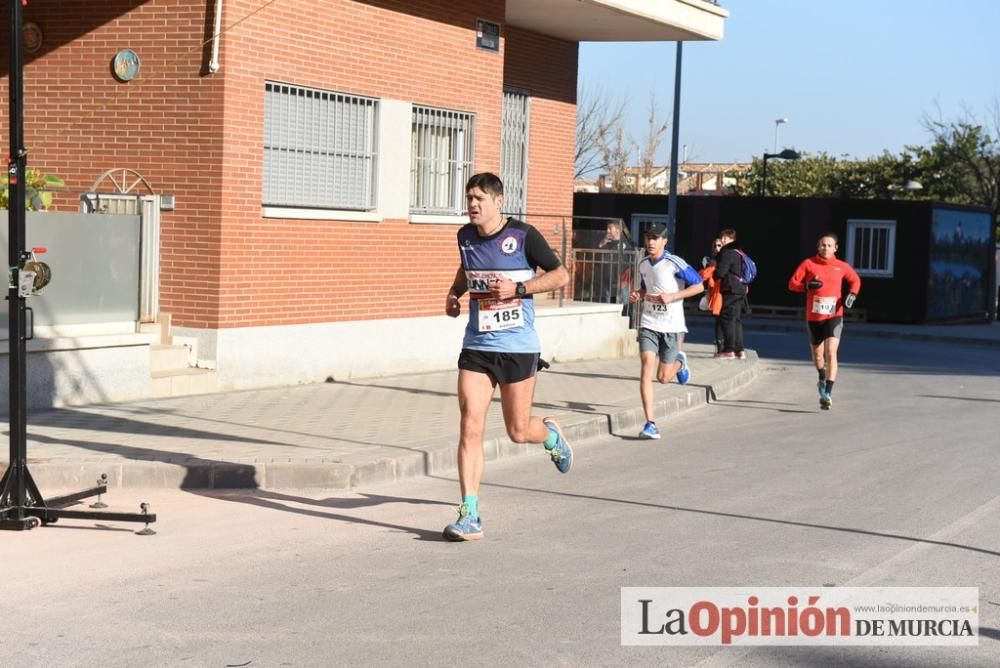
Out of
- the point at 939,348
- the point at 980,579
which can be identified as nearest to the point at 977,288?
the point at 939,348

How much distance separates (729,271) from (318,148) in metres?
7.86

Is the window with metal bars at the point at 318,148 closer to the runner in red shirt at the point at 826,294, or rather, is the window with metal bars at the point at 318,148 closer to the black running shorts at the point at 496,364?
the runner in red shirt at the point at 826,294

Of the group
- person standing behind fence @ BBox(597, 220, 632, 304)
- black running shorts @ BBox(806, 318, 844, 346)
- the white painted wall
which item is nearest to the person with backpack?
person standing behind fence @ BBox(597, 220, 632, 304)

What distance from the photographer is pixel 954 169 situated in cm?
5806

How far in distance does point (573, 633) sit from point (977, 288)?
34755mm

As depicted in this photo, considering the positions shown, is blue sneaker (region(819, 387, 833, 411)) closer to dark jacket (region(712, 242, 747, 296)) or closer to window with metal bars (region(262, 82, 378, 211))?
window with metal bars (region(262, 82, 378, 211))

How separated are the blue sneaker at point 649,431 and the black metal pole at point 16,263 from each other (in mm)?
6343

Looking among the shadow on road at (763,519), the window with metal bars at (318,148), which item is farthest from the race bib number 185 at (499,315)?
the window with metal bars at (318,148)

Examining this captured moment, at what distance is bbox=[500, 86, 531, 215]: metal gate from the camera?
21562 mm

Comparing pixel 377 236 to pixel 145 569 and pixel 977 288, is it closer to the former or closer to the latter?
pixel 145 569

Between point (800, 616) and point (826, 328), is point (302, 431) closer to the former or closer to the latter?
point (800, 616)

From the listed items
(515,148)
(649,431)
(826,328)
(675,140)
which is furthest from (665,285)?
(675,140)

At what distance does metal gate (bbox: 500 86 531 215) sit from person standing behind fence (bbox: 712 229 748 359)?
10.0 ft

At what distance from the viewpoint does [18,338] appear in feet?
26.8
